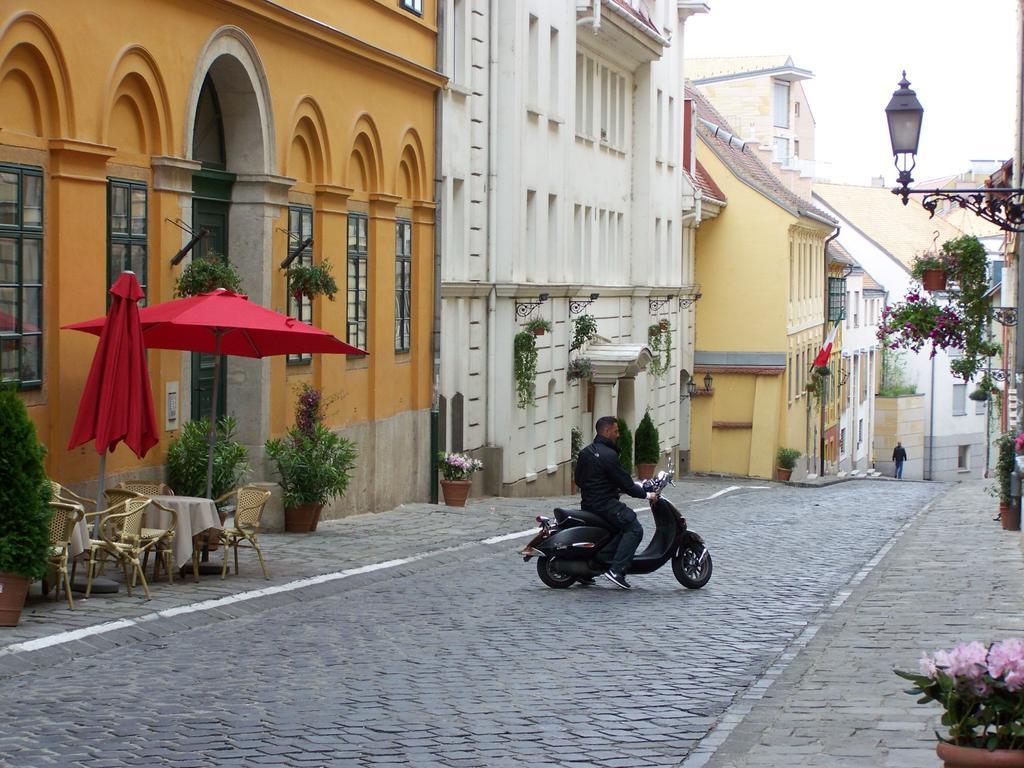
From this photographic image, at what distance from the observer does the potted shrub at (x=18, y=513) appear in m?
11.2

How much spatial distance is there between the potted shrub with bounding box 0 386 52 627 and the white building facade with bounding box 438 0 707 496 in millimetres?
14499

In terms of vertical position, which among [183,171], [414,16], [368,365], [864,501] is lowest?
[864,501]

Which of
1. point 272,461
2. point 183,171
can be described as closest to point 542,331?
point 272,461

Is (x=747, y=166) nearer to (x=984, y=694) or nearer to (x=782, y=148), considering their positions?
(x=782, y=148)

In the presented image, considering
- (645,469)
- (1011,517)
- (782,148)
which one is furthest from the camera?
(782,148)

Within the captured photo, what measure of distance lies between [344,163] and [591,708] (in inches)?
507

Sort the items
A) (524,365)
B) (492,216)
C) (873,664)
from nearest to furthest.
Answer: (873,664)
(492,216)
(524,365)

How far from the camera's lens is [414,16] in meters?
23.9

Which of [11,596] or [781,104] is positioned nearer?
[11,596]

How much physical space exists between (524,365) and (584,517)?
1452 cm

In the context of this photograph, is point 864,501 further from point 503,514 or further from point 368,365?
point 368,365

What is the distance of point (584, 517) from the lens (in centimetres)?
1534

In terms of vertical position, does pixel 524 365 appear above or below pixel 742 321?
below

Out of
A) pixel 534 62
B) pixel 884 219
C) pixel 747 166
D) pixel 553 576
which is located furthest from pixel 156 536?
pixel 884 219
